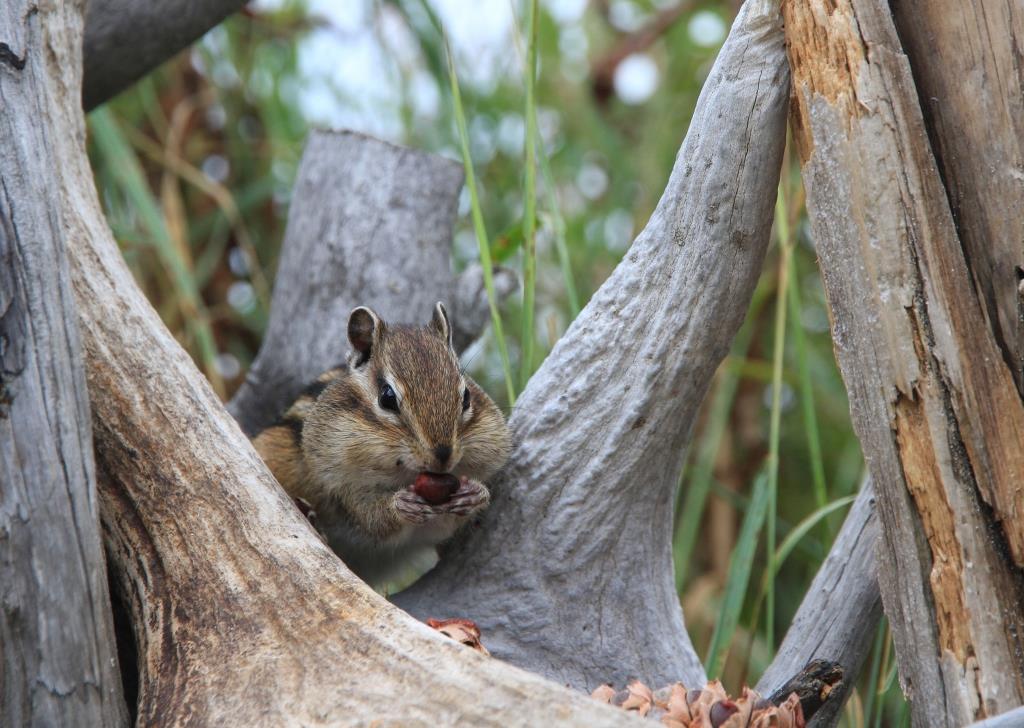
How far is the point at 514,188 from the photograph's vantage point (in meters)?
3.82

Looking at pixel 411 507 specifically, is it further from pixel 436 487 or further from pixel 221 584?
pixel 221 584

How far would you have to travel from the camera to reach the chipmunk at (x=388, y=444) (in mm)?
2062

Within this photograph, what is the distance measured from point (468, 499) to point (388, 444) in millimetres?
266

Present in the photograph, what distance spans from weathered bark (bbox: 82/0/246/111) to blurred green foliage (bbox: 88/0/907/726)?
0.56 metres

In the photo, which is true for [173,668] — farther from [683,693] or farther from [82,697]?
[683,693]

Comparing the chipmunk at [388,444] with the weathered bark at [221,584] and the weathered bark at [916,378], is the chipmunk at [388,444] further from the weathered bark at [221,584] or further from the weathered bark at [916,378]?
the weathered bark at [916,378]

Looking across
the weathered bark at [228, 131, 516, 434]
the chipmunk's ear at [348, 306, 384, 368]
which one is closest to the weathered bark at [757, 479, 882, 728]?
the chipmunk's ear at [348, 306, 384, 368]

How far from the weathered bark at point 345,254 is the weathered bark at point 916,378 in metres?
1.36

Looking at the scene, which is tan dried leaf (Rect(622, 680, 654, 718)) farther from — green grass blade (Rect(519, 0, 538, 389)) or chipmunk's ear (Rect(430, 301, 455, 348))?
chipmunk's ear (Rect(430, 301, 455, 348))

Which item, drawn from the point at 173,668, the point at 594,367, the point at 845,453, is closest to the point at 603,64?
the point at 845,453

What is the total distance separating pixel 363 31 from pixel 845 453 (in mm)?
2014

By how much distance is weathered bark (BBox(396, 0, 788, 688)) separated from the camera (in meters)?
1.67

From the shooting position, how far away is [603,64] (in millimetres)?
4203

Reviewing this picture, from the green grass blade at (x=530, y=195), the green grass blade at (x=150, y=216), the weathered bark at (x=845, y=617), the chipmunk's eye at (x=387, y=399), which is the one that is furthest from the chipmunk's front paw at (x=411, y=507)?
the green grass blade at (x=150, y=216)
